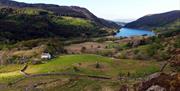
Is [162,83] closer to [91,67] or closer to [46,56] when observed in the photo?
[91,67]

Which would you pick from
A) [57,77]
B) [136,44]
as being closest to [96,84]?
[57,77]

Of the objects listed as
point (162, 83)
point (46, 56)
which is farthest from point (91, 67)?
point (162, 83)

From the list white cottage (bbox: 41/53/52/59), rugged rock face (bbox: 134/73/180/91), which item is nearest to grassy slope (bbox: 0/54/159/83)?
white cottage (bbox: 41/53/52/59)

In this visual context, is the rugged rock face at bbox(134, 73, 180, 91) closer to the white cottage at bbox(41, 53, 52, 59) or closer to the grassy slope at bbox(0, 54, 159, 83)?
the grassy slope at bbox(0, 54, 159, 83)

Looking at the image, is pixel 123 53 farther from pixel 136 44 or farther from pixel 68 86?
pixel 68 86

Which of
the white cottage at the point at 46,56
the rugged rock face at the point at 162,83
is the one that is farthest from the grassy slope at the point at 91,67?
the rugged rock face at the point at 162,83

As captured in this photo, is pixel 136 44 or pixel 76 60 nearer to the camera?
pixel 76 60
